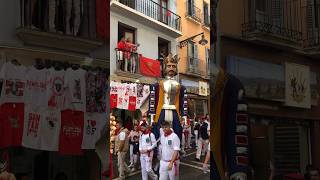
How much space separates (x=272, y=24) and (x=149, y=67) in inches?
10.0

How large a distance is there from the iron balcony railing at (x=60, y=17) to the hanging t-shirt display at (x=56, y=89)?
3.1 inches

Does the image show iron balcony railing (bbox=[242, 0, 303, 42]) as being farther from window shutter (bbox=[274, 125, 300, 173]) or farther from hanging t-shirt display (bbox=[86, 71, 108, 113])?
hanging t-shirt display (bbox=[86, 71, 108, 113])

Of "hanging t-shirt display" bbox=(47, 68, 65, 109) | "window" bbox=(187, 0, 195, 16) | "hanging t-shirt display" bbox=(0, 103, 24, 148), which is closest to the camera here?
"hanging t-shirt display" bbox=(0, 103, 24, 148)

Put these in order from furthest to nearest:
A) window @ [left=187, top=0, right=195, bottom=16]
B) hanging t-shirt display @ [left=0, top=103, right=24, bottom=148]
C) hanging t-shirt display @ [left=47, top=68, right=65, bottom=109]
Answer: window @ [left=187, top=0, right=195, bottom=16] < hanging t-shirt display @ [left=47, top=68, right=65, bottom=109] < hanging t-shirt display @ [left=0, top=103, right=24, bottom=148]

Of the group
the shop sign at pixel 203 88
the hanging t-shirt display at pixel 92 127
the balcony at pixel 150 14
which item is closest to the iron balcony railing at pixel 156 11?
the balcony at pixel 150 14

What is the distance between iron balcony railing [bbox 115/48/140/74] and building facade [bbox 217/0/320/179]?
0.51 feet

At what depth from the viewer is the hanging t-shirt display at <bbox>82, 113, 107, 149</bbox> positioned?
2.77ft

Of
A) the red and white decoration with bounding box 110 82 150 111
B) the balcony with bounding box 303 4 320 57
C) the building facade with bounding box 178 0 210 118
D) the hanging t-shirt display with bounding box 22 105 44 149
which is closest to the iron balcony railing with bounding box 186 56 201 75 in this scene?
the building facade with bounding box 178 0 210 118

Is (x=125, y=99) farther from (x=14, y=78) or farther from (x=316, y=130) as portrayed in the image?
(x=316, y=130)


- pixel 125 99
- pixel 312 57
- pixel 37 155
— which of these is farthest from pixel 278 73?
pixel 37 155

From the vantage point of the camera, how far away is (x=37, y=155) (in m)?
0.72

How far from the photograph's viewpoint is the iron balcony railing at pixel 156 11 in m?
0.80

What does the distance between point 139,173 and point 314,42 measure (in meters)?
0.40

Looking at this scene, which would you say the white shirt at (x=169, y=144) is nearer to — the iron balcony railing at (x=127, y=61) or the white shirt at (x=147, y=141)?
the white shirt at (x=147, y=141)
